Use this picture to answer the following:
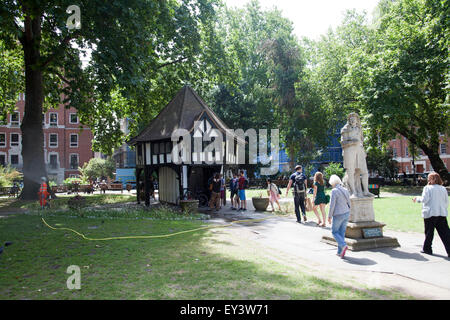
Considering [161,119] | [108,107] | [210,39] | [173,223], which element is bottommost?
[173,223]

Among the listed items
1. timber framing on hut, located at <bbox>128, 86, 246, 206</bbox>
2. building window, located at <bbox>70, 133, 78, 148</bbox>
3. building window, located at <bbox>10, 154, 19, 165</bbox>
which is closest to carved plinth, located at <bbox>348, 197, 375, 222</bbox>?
timber framing on hut, located at <bbox>128, 86, 246, 206</bbox>

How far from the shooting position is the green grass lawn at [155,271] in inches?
187

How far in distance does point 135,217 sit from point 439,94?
2521 cm

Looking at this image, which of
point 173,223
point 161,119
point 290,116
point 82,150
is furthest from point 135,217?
point 82,150

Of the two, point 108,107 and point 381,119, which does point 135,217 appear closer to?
point 108,107

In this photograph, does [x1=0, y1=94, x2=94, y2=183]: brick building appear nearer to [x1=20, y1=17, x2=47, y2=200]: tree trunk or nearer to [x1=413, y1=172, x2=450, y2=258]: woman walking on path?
[x1=20, y1=17, x2=47, y2=200]: tree trunk

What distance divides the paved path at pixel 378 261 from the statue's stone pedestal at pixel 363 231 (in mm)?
200

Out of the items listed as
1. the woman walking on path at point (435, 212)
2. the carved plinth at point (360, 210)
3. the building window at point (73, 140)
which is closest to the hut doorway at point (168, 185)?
the carved plinth at point (360, 210)

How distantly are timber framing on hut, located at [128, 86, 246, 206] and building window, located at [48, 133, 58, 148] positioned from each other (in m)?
38.3

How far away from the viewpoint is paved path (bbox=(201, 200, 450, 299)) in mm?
5344

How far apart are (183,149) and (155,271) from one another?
1283cm

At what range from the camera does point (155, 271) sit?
19.1ft

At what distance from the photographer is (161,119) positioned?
68.5ft

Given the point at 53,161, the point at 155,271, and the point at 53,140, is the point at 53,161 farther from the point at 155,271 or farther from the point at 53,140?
the point at 155,271
